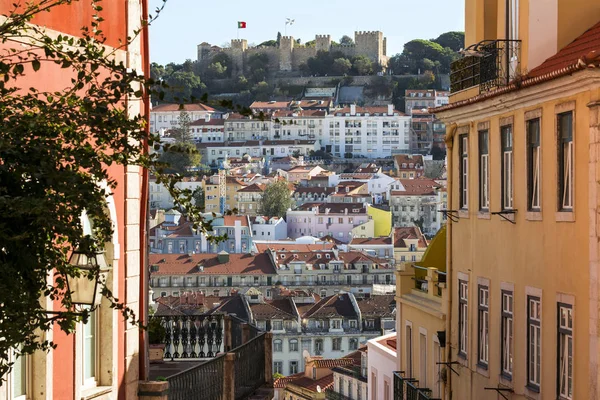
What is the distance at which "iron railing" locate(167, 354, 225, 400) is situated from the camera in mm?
9969

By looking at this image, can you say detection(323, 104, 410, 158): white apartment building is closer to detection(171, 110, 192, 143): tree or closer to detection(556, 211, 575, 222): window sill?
detection(171, 110, 192, 143): tree

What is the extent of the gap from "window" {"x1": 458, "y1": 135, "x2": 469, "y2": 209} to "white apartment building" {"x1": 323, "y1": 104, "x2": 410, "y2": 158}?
571ft

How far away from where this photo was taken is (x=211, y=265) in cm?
11212

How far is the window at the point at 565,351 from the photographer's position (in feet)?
37.4

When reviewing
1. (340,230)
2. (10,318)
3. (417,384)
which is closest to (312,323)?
(340,230)

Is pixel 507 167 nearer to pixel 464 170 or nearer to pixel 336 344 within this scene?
pixel 464 170

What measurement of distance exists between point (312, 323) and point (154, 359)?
76408 mm

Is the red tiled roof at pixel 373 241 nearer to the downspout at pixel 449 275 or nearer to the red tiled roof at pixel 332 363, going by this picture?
the red tiled roof at pixel 332 363

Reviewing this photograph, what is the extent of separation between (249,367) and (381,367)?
10.1m

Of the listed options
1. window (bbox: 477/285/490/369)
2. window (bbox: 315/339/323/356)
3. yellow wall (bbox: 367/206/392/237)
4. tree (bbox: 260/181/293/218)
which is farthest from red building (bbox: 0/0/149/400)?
tree (bbox: 260/181/293/218)

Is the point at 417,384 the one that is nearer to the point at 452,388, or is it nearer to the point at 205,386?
the point at 452,388

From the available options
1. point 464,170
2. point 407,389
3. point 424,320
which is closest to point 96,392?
point 464,170

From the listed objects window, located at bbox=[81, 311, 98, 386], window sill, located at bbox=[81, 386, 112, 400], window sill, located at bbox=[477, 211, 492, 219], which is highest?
window sill, located at bbox=[477, 211, 492, 219]

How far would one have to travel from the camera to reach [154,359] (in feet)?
42.2
